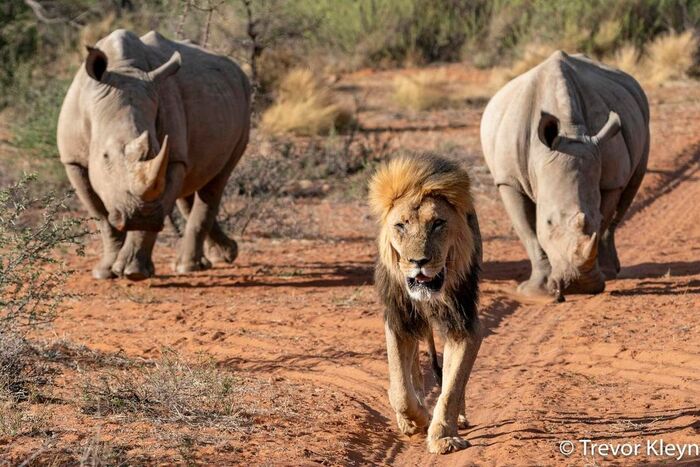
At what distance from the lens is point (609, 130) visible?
10.2m

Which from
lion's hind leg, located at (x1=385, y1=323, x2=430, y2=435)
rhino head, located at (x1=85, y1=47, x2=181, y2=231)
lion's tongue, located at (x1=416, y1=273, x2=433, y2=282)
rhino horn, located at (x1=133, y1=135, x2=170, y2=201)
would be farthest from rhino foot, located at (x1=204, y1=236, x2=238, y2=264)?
lion's tongue, located at (x1=416, y1=273, x2=433, y2=282)

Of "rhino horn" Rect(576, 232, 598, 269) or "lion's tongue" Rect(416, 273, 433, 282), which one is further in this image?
"rhino horn" Rect(576, 232, 598, 269)

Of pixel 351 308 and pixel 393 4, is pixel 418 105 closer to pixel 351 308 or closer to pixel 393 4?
pixel 393 4

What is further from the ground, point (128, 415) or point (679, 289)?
point (128, 415)

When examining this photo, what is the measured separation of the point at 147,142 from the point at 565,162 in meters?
3.59

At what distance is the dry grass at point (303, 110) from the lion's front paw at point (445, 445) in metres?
13.2

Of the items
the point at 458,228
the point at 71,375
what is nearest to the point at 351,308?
the point at 71,375

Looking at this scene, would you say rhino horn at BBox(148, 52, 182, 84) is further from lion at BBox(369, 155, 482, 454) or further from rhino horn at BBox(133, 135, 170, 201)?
lion at BBox(369, 155, 482, 454)

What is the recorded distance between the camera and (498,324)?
970 cm

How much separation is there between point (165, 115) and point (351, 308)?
260 cm

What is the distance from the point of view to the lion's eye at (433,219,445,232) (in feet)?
20.1

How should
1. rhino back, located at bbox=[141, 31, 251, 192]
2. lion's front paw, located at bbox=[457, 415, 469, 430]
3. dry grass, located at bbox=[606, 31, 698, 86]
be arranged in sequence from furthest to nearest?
1. dry grass, located at bbox=[606, 31, 698, 86]
2. rhino back, located at bbox=[141, 31, 251, 192]
3. lion's front paw, located at bbox=[457, 415, 469, 430]

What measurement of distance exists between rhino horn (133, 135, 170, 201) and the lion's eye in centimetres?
402

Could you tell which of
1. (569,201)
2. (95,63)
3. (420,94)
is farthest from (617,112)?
(420,94)
